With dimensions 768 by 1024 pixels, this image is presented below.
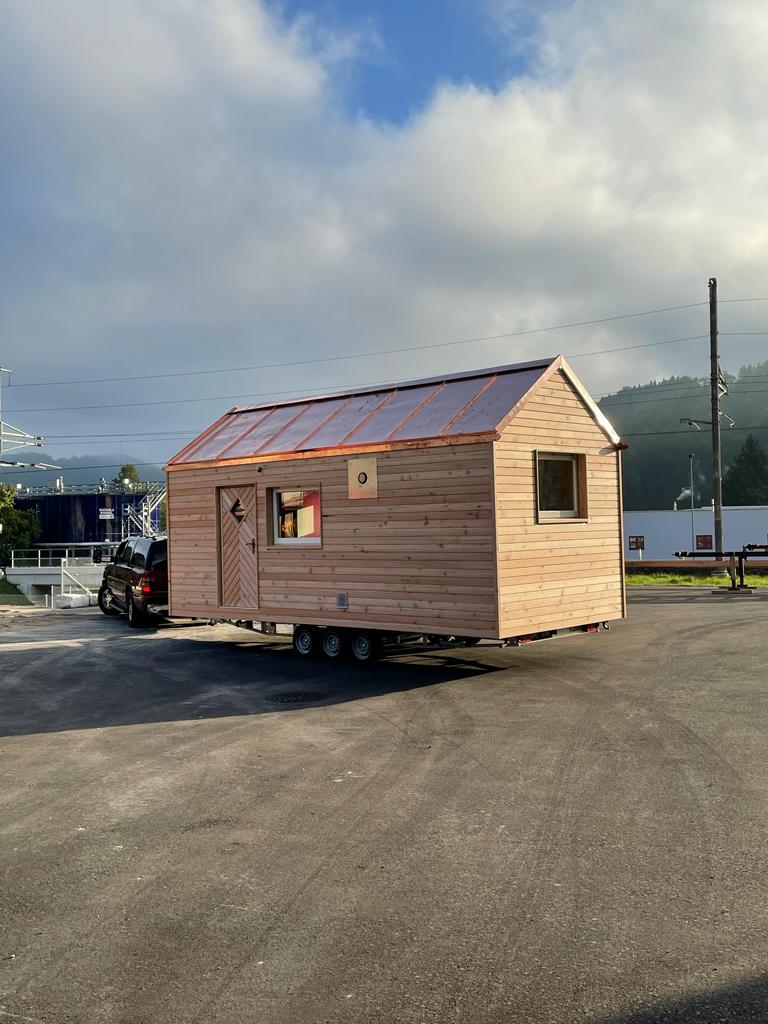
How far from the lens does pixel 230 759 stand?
8.13m

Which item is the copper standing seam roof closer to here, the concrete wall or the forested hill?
the concrete wall

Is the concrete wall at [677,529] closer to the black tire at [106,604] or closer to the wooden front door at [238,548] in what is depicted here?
the black tire at [106,604]

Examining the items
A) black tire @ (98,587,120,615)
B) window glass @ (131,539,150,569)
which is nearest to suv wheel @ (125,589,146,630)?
window glass @ (131,539,150,569)

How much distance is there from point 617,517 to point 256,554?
19.9ft

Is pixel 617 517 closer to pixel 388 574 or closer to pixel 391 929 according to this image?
pixel 388 574

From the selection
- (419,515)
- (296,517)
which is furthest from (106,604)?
(419,515)

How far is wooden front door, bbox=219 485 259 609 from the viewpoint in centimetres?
1569

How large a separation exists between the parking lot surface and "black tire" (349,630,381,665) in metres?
2.61

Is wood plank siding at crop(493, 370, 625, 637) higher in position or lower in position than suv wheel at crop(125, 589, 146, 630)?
higher

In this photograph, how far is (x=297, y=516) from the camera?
15.2 meters

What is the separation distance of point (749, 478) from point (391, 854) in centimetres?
9988

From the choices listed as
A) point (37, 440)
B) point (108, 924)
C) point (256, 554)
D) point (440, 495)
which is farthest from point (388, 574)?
point (37, 440)

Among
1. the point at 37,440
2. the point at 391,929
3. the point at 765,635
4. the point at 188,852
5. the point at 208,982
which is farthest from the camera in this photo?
the point at 37,440

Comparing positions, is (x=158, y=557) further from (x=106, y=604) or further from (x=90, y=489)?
(x=90, y=489)
